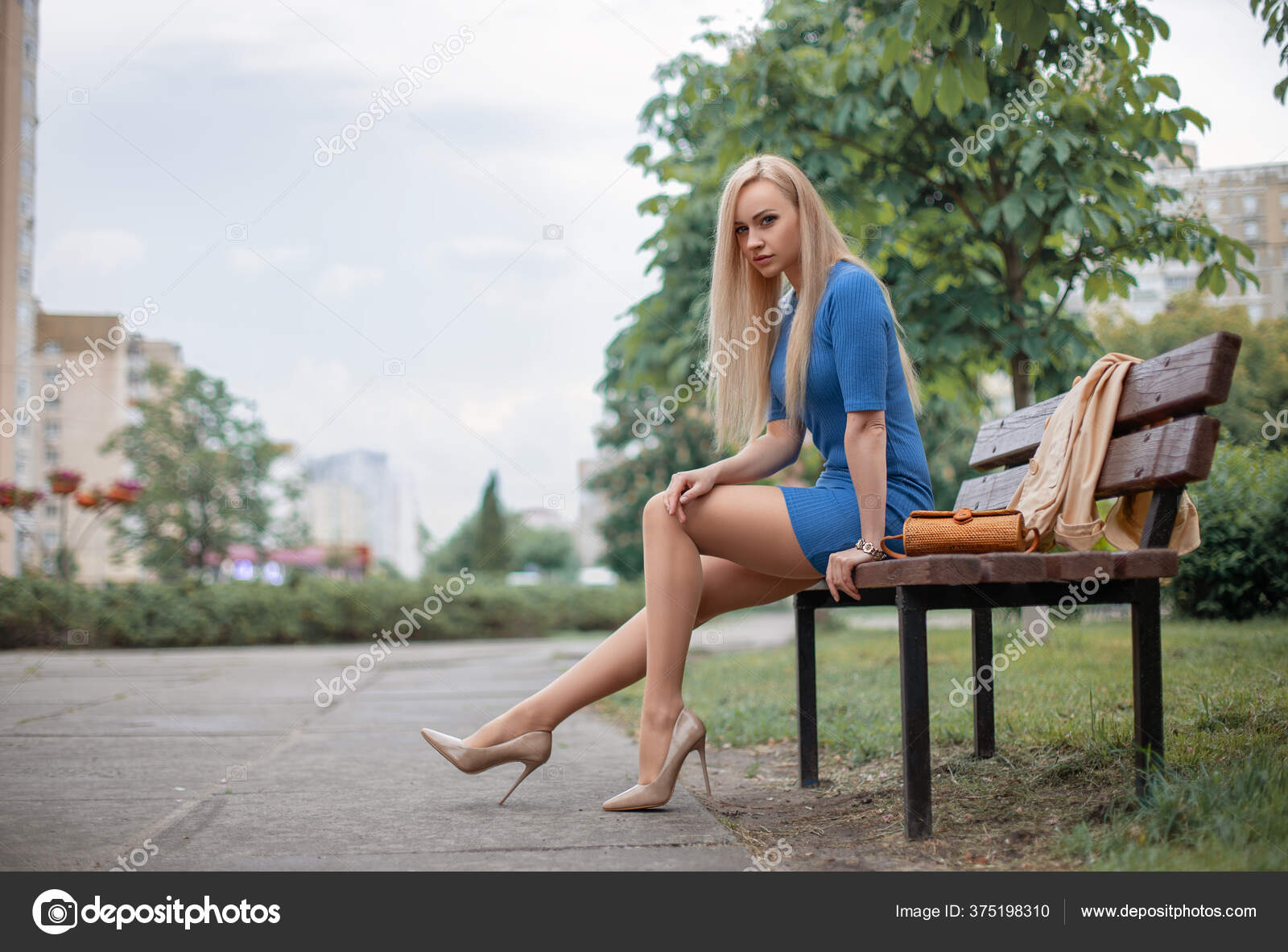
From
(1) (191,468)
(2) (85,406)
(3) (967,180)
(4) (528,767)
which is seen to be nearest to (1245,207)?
(3) (967,180)

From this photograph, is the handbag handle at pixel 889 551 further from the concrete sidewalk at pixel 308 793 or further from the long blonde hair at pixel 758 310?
the concrete sidewalk at pixel 308 793

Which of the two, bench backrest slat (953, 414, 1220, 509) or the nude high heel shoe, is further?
the nude high heel shoe

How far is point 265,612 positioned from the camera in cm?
1595

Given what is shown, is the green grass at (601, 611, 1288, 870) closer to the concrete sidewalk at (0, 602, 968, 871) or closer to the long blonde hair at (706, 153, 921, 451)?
the concrete sidewalk at (0, 602, 968, 871)

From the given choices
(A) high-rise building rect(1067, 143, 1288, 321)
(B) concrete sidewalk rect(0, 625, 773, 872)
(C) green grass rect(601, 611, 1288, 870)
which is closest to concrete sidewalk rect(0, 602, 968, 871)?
(B) concrete sidewalk rect(0, 625, 773, 872)

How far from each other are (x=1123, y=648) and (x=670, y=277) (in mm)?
3363

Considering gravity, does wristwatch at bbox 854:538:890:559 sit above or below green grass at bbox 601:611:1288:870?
above

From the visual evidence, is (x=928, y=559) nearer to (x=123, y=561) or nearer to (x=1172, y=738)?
(x=1172, y=738)

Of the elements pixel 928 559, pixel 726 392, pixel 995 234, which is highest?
pixel 995 234

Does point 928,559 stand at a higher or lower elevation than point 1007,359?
lower

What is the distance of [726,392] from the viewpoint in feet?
9.25

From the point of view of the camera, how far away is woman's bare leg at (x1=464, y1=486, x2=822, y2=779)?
7.86 feet
